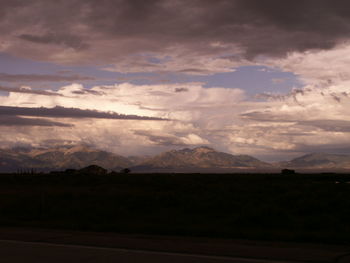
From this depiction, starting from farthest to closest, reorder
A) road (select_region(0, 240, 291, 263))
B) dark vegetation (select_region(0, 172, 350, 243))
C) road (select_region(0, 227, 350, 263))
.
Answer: dark vegetation (select_region(0, 172, 350, 243)) → road (select_region(0, 227, 350, 263)) → road (select_region(0, 240, 291, 263))

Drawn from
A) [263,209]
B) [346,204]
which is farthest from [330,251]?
[346,204]

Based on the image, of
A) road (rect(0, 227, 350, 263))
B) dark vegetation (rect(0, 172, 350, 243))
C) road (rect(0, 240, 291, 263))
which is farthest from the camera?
dark vegetation (rect(0, 172, 350, 243))

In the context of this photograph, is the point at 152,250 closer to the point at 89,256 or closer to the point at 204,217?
the point at 89,256

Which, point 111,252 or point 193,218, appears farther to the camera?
point 193,218

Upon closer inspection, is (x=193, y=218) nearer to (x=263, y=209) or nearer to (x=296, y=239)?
(x=263, y=209)

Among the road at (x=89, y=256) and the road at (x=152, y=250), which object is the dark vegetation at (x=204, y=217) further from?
the road at (x=89, y=256)

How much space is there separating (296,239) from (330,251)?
2483 millimetres

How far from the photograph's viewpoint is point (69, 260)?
9.77 metres

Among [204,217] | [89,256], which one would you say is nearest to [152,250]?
[89,256]

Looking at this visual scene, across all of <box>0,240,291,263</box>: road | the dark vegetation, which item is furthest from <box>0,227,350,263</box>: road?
the dark vegetation

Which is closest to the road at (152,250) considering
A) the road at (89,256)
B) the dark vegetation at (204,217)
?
the road at (89,256)

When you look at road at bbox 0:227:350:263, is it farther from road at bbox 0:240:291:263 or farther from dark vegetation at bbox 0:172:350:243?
dark vegetation at bbox 0:172:350:243

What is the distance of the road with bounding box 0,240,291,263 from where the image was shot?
9693 millimetres

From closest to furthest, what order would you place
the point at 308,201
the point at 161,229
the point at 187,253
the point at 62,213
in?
the point at 187,253
the point at 161,229
the point at 62,213
the point at 308,201
